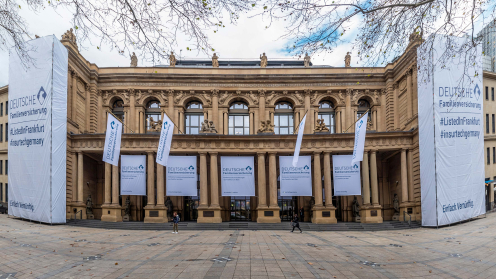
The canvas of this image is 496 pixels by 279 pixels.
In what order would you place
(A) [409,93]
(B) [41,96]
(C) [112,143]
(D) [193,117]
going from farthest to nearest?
(D) [193,117]
(A) [409,93]
(B) [41,96]
(C) [112,143]

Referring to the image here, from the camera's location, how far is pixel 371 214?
3462 centimetres

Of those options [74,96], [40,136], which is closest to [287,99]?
[74,96]

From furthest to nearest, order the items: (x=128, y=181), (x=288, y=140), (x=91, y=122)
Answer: (x=91, y=122) → (x=288, y=140) → (x=128, y=181)

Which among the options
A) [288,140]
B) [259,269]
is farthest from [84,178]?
[259,269]

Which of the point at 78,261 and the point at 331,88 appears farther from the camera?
the point at 331,88

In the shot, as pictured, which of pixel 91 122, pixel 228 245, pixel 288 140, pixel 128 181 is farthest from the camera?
pixel 91 122

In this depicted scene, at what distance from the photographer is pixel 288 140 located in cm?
3600

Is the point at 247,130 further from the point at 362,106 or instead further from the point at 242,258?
the point at 242,258

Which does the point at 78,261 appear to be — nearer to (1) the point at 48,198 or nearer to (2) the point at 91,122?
(1) the point at 48,198

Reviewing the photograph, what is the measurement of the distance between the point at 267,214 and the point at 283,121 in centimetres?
1221

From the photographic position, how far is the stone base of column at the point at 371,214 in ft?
113

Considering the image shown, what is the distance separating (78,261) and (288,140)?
2413cm

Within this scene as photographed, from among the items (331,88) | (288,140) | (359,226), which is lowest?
(359,226)

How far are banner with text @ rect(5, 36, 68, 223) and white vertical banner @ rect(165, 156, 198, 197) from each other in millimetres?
9063
